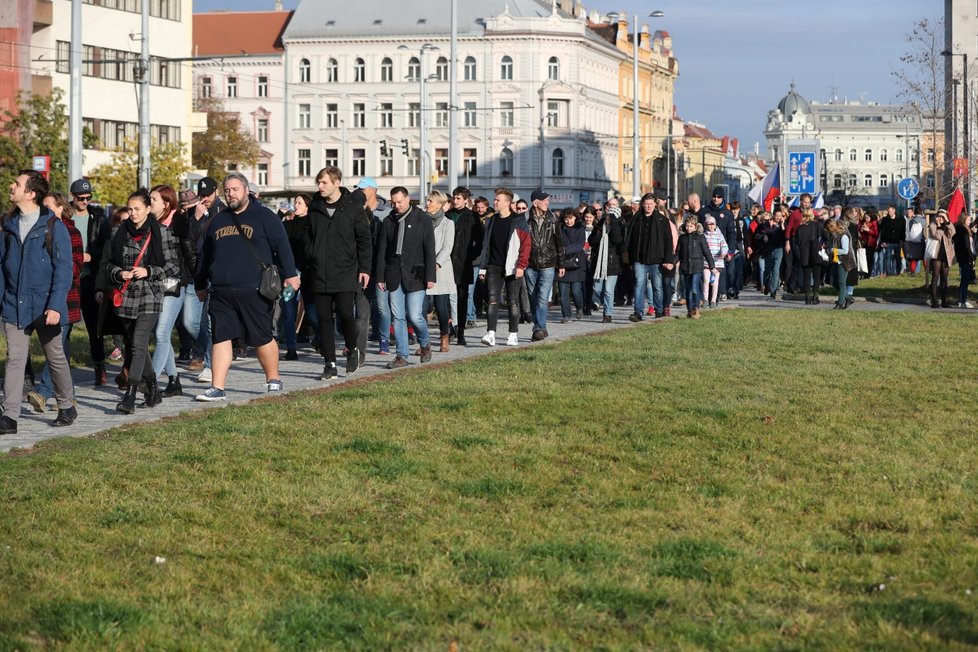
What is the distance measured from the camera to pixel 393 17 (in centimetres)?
10706

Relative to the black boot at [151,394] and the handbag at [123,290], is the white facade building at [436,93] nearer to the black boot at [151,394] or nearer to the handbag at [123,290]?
the black boot at [151,394]

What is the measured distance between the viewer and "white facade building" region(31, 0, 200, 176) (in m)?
61.3

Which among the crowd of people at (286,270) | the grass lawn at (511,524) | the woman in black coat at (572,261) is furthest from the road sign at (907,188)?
the grass lawn at (511,524)

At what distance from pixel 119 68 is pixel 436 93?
44362 millimetres

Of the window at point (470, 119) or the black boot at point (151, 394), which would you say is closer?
the black boot at point (151, 394)

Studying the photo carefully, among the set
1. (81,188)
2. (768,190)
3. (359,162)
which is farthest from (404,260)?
(359,162)

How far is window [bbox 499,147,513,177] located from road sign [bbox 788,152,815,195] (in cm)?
6545

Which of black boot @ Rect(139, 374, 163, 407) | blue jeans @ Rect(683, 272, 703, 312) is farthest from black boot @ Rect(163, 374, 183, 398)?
blue jeans @ Rect(683, 272, 703, 312)

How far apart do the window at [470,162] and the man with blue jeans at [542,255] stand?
284ft

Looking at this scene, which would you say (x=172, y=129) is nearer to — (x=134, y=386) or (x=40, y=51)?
(x=40, y=51)

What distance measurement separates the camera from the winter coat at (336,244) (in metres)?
15.2

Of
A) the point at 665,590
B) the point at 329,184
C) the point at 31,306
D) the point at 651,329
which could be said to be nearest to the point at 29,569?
the point at 665,590

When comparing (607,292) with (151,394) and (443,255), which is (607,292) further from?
(151,394)

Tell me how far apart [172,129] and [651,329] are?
49.3 metres
